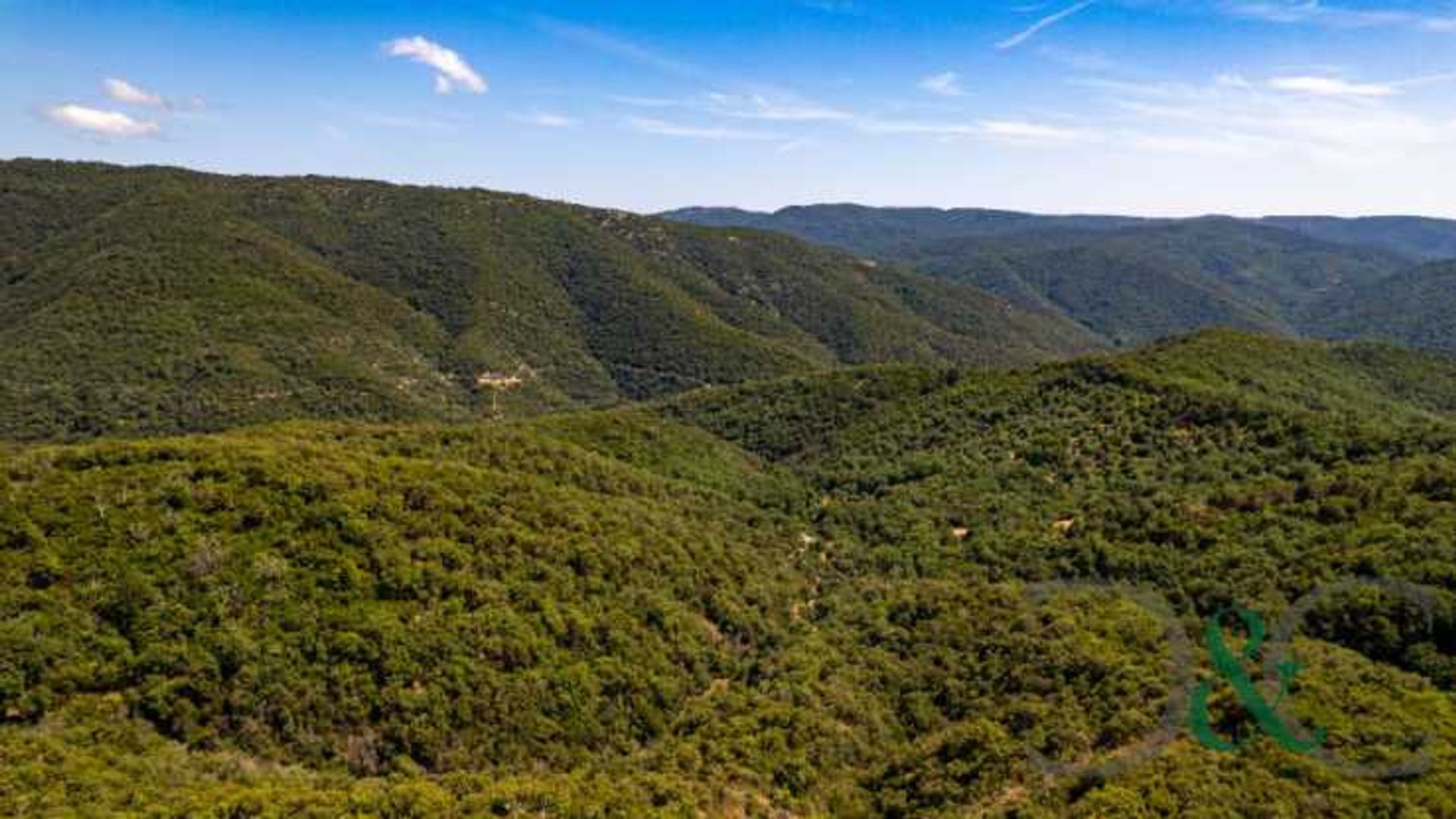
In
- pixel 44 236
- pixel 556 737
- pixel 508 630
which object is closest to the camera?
pixel 556 737

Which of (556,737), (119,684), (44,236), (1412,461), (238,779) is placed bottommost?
(556,737)

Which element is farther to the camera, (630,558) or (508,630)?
(630,558)

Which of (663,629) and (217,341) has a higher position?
(217,341)

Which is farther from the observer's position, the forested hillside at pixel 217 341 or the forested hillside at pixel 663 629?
the forested hillside at pixel 217 341

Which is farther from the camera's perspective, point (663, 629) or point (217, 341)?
point (217, 341)

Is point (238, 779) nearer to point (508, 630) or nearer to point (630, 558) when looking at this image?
point (508, 630)

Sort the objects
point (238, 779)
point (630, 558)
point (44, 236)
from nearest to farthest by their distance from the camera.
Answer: point (238, 779), point (630, 558), point (44, 236)

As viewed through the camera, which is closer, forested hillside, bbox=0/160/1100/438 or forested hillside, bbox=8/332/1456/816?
forested hillside, bbox=8/332/1456/816

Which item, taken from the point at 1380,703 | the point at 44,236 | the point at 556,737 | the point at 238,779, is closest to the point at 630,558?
the point at 556,737
